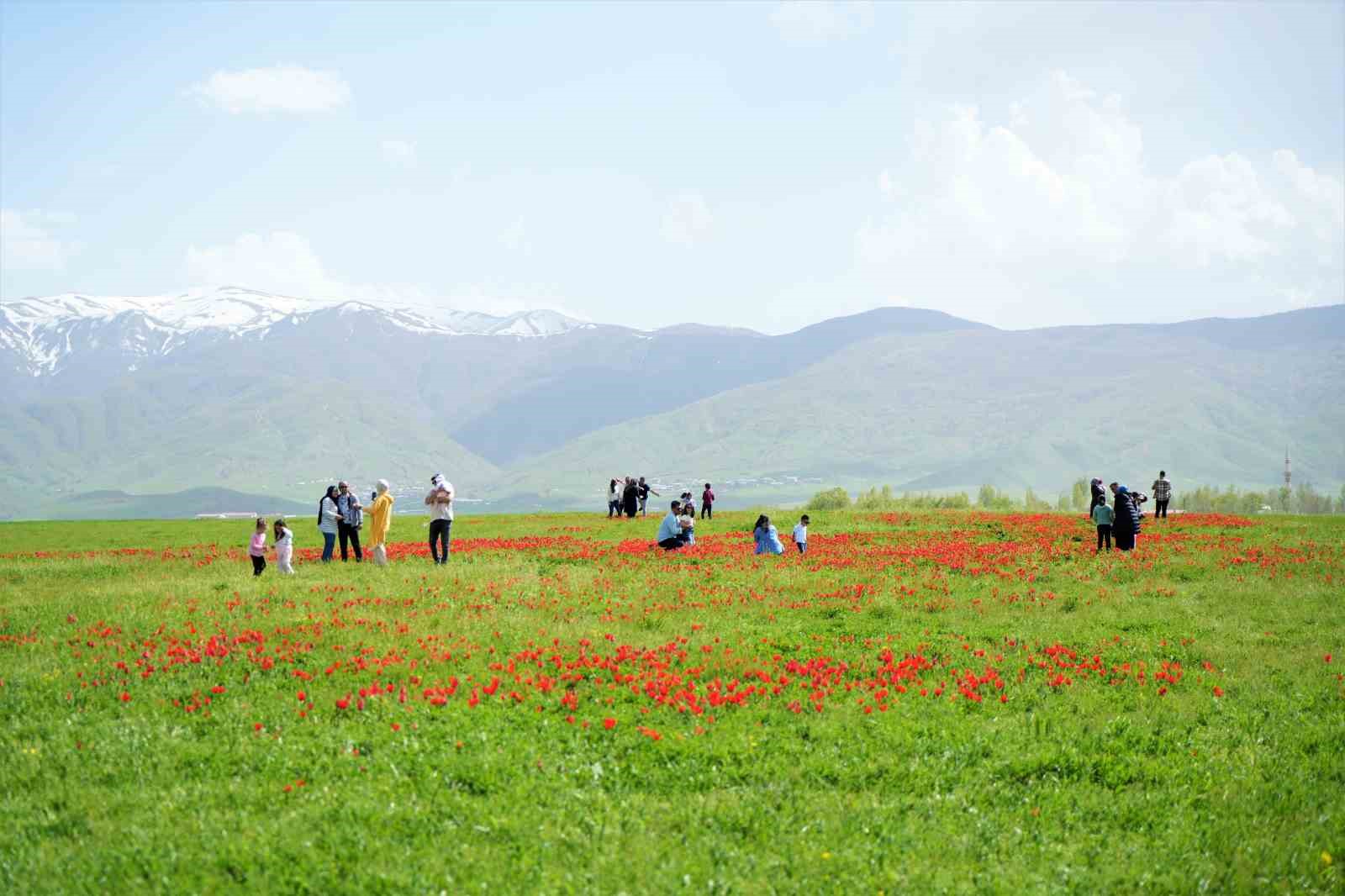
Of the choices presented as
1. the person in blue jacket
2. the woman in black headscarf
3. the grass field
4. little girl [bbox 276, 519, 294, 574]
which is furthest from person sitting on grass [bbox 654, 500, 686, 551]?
the woman in black headscarf

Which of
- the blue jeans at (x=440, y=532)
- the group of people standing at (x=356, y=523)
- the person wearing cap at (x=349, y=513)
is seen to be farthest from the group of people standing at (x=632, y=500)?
the blue jeans at (x=440, y=532)

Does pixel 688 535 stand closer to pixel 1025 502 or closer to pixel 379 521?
pixel 379 521

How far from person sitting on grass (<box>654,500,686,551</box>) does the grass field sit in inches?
336

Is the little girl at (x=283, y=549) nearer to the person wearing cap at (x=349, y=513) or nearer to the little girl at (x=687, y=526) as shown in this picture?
the person wearing cap at (x=349, y=513)

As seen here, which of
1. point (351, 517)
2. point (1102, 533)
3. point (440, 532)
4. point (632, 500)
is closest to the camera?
point (440, 532)

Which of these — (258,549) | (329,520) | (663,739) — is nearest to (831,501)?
(329,520)

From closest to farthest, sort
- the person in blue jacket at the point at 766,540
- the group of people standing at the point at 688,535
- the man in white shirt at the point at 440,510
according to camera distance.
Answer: the man in white shirt at the point at 440,510 < the person in blue jacket at the point at 766,540 < the group of people standing at the point at 688,535

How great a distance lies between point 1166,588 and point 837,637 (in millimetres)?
12006

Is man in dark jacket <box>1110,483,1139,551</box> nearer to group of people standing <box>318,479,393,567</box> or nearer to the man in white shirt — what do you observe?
the man in white shirt

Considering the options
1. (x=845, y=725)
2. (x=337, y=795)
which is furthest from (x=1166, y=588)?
(x=337, y=795)

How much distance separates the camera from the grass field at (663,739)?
33.0ft

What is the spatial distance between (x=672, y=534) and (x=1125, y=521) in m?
15.9

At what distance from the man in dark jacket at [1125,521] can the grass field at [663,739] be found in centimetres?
794

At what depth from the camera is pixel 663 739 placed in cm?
1313
